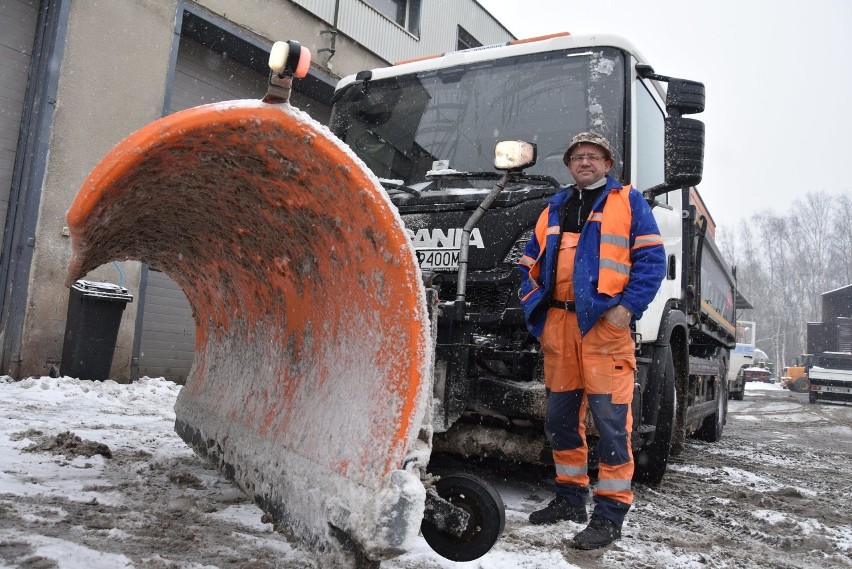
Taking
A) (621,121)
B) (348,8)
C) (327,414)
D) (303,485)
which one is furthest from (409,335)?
(348,8)

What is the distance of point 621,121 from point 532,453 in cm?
178

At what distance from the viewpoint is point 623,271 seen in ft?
9.36

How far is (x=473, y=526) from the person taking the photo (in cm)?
208

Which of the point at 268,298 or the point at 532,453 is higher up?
the point at 268,298

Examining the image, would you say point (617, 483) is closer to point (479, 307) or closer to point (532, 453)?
point (532, 453)

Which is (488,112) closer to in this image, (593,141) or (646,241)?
(593,141)

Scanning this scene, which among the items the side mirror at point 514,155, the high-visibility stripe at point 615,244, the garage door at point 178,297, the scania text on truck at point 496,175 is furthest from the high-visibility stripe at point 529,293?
the garage door at point 178,297

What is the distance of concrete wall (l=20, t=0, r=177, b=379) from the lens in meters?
6.80

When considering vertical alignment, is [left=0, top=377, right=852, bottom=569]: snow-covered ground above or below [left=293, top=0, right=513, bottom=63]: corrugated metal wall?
below

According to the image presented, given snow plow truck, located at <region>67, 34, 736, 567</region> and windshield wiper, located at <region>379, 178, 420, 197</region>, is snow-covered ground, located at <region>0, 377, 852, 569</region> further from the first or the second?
windshield wiper, located at <region>379, 178, 420, 197</region>

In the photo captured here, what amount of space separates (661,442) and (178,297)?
6.67 meters

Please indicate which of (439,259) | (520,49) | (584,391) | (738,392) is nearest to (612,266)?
(584,391)

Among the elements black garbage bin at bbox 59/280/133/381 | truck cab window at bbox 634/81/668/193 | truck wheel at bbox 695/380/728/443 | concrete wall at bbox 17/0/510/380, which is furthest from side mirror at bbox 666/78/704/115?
concrete wall at bbox 17/0/510/380

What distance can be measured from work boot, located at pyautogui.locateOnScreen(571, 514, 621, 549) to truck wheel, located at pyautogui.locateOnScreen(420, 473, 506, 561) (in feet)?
2.54
